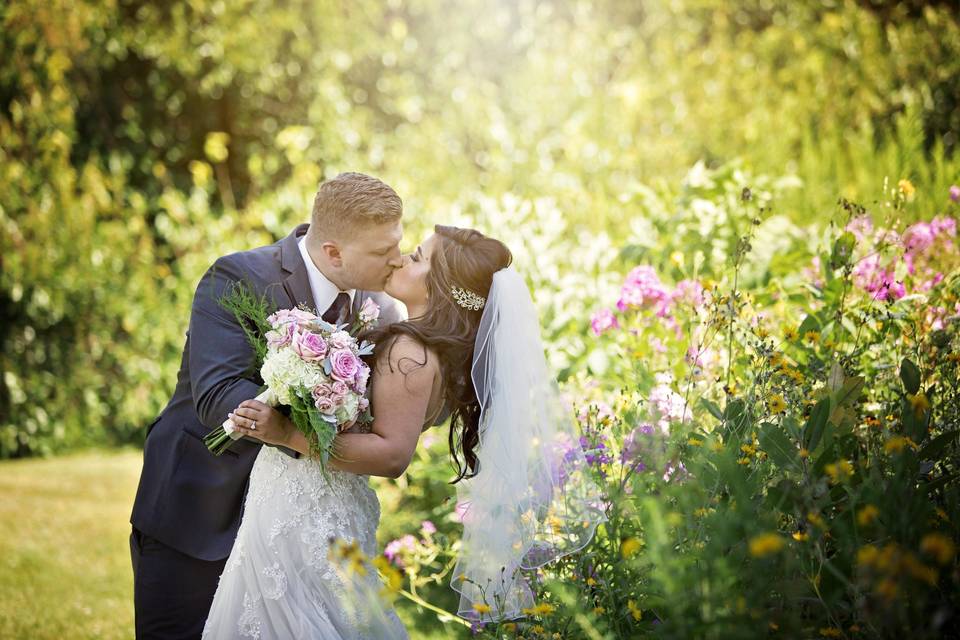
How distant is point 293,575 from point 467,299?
1067 mm

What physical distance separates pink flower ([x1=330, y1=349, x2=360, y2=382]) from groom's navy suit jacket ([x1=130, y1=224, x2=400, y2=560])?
14.9 inches

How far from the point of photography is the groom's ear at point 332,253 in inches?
115

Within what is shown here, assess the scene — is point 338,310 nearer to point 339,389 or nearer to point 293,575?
point 339,389

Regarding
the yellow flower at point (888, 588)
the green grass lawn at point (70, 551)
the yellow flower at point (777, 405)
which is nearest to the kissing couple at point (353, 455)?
the yellow flower at point (777, 405)

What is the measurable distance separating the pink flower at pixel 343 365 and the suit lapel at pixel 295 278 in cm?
44

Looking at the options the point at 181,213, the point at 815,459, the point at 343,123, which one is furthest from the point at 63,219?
the point at 815,459

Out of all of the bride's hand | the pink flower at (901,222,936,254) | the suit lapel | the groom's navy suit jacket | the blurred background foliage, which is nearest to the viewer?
the bride's hand

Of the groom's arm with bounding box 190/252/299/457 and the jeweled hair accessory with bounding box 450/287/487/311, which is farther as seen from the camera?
the jeweled hair accessory with bounding box 450/287/487/311

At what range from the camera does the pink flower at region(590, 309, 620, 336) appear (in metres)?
3.80

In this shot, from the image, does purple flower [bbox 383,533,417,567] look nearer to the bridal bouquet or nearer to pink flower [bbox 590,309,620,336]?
the bridal bouquet

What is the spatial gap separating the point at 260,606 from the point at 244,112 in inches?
332

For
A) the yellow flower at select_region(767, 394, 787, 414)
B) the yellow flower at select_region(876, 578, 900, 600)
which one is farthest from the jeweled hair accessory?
the yellow flower at select_region(876, 578, 900, 600)

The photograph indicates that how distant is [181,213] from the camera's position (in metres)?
7.14

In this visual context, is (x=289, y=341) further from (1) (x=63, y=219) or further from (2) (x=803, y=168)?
(1) (x=63, y=219)
